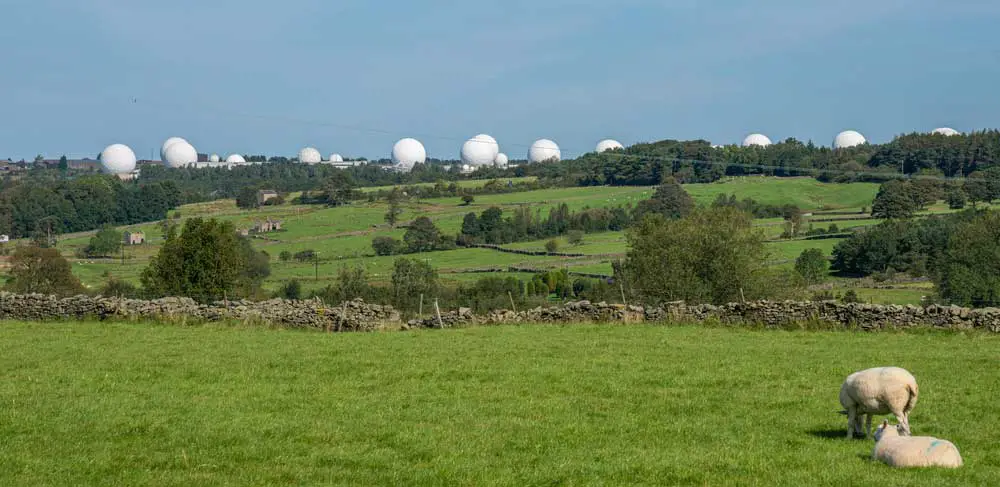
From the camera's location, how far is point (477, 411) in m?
15.6

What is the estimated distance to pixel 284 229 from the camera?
348 feet

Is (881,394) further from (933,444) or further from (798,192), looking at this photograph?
(798,192)

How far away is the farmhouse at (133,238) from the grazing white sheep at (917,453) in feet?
324

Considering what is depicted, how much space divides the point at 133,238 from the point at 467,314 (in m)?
81.7

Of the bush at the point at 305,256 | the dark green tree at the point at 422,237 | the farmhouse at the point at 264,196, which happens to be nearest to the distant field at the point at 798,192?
the dark green tree at the point at 422,237

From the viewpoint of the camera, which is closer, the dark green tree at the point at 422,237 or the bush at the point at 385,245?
the bush at the point at 385,245

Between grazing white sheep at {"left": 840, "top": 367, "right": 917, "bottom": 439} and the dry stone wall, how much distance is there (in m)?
14.1

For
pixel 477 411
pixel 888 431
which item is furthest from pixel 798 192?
pixel 888 431

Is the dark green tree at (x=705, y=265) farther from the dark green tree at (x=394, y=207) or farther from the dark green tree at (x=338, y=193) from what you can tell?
the dark green tree at (x=338, y=193)

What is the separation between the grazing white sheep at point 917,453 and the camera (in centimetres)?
1154

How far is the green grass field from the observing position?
12016mm

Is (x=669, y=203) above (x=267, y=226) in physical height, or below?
above

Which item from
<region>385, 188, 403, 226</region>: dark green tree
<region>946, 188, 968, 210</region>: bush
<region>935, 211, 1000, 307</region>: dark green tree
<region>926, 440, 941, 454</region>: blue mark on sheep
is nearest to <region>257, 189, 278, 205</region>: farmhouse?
<region>385, 188, 403, 226</region>: dark green tree

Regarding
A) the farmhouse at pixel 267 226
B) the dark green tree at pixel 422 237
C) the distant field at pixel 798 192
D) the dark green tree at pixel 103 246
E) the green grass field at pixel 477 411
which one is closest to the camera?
the green grass field at pixel 477 411
